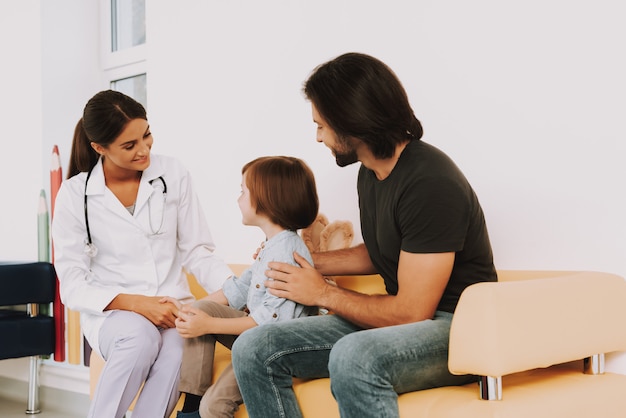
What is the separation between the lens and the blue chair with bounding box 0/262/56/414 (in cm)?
331

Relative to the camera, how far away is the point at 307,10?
9.18 ft

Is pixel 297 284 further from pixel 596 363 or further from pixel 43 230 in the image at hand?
pixel 43 230

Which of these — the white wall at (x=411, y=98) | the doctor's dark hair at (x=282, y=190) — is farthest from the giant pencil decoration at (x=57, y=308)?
the doctor's dark hair at (x=282, y=190)

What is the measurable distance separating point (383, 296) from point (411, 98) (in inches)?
35.5

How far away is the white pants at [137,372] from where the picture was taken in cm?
208

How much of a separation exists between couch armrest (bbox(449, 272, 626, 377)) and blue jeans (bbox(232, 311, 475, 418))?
0.09 meters

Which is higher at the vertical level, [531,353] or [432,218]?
[432,218]

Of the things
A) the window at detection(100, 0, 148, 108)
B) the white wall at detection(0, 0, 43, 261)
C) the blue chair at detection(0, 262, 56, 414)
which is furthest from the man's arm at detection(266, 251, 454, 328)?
the white wall at detection(0, 0, 43, 261)

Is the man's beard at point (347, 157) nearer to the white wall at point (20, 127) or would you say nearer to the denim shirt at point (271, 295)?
the denim shirt at point (271, 295)

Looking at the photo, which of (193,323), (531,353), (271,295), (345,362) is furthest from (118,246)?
(531,353)

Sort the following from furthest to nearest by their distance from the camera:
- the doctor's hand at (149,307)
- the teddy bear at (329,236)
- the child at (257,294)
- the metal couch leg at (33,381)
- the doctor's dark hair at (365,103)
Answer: the metal couch leg at (33,381)
the teddy bear at (329,236)
the doctor's hand at (149,307)
the child at (257,294)
the doctor's dark hair at (365,103)

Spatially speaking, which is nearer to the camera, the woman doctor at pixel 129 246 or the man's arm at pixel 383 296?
the man's arm at pixel 383 296

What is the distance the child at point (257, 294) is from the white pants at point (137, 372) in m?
0.07

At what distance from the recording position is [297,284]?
6.16 ft
